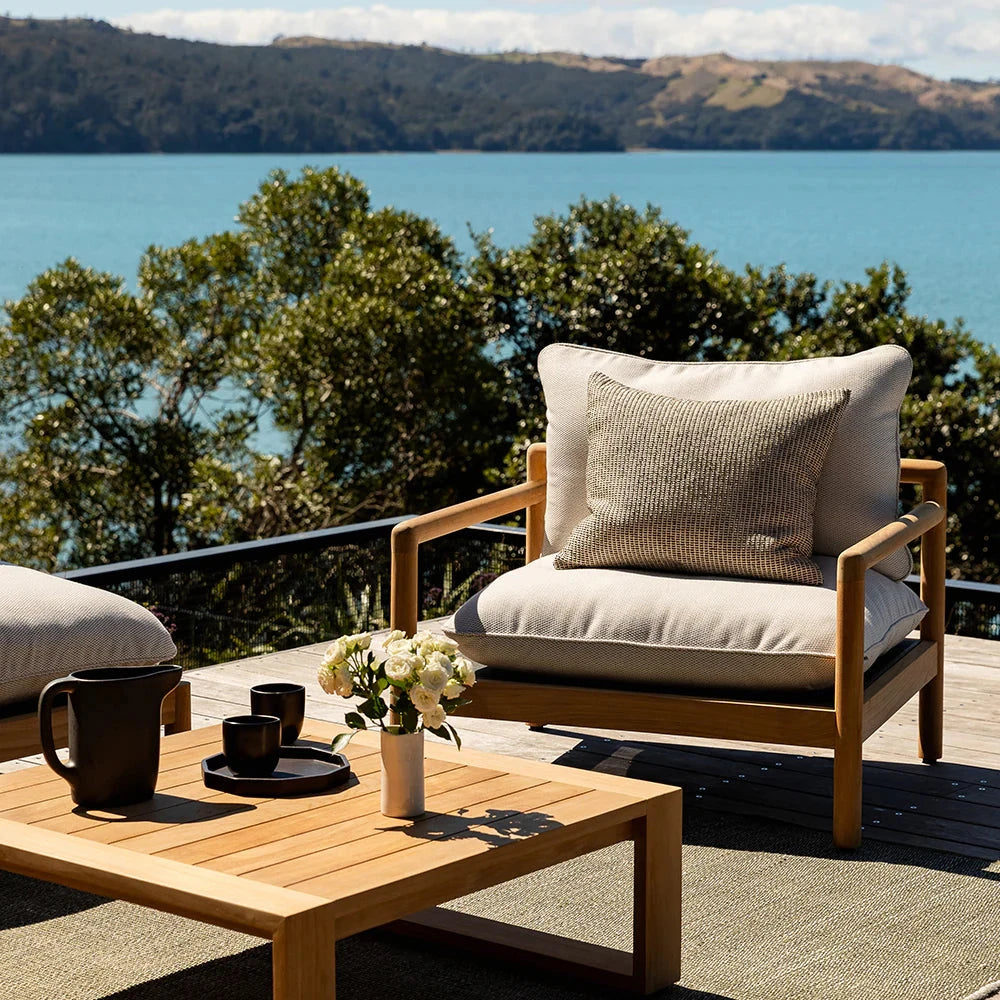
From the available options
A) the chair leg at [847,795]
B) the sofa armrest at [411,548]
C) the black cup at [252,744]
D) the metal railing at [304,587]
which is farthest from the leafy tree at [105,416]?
the black cup at [252,744]

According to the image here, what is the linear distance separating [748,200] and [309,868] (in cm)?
4104

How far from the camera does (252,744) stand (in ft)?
7.36

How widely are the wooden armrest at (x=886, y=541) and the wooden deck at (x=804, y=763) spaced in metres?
0.56

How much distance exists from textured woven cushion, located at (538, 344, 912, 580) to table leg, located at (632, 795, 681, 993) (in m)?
1.34

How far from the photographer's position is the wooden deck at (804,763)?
326cm

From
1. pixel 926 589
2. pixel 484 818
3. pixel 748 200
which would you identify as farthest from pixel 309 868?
pixel 748 200

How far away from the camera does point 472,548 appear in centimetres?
627

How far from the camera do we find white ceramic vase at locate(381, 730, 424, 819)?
210 cm

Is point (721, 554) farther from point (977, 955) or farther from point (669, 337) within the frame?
point (669, 337)

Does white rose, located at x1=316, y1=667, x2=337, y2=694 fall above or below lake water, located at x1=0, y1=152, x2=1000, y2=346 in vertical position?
below

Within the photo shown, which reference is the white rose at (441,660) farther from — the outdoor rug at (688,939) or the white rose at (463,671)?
the outdoor rug at (688,939)

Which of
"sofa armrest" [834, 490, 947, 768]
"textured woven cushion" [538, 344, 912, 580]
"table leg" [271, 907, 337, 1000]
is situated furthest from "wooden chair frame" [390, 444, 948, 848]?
"table leg" [271, 907, 337, 1000]

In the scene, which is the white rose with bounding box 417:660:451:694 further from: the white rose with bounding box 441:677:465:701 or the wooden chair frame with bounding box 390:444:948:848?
the wooden chair frame with bounding box 390:444:948:848

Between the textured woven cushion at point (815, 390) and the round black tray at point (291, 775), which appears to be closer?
the round black tray at point (291, 775)
